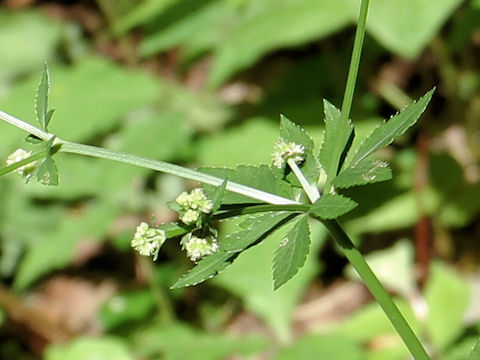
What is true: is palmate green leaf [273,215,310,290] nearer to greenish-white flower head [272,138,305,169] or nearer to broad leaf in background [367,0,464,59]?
greenish-white flower head [272,138,305,169]

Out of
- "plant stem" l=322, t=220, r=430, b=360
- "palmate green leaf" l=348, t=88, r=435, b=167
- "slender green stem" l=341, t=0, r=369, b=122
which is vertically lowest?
"plant stem" l=322, t=220, r=430, b=360

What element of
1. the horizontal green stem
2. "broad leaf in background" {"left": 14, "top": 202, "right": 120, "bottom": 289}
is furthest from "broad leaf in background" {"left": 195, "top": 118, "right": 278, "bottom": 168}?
the horizontal green stem

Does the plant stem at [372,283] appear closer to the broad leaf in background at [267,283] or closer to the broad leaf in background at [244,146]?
the broad leaf in background at [267,283]

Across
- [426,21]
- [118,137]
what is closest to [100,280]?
[118,137]

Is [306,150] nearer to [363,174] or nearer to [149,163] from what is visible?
[363,174]

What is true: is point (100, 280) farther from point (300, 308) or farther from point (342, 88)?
point (342, 88)

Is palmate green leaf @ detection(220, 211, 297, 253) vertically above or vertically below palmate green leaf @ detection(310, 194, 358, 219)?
above
